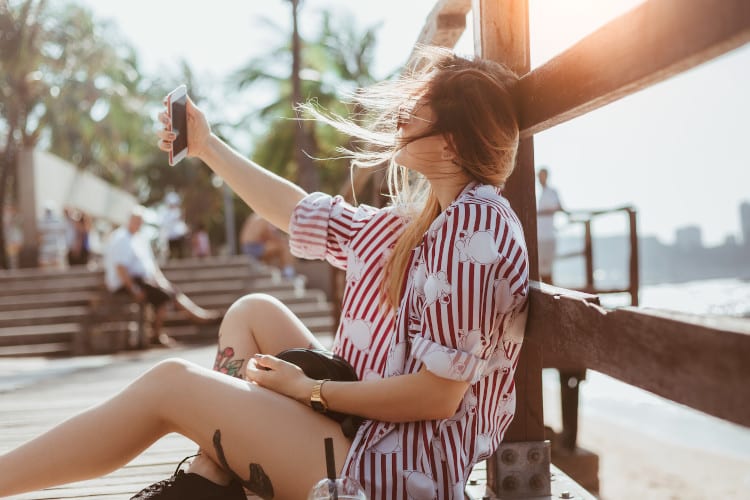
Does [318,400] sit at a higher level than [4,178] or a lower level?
lower

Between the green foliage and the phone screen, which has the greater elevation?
the green foliage

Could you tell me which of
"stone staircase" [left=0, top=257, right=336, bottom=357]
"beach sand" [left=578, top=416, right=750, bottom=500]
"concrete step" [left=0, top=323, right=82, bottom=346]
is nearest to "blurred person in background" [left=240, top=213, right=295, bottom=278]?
"stone staircase" [left=0, top=257, right=336, bottom=357]

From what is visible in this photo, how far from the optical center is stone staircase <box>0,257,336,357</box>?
9.66 m

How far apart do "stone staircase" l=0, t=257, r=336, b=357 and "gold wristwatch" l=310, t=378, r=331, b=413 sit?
762 cm

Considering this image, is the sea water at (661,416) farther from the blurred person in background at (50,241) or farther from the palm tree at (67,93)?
the palm tree at (67,93)

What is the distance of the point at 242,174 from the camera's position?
6.77ft

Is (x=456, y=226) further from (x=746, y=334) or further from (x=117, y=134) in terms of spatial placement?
(x=117, y=134)

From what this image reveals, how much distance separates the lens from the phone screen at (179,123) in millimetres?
2024

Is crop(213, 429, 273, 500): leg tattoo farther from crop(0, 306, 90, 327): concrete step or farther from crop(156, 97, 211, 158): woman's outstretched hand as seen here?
crop(0, 306, 90, 327): concrete step

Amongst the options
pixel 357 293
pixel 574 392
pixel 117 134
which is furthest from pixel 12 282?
pixel 117 134

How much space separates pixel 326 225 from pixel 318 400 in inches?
22.1

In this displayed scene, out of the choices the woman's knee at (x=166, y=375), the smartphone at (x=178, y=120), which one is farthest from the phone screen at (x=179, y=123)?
the woman's knee at (x=166, y=375)

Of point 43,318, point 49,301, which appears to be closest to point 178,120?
point 43,318

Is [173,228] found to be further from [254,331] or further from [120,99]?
[120,99]
